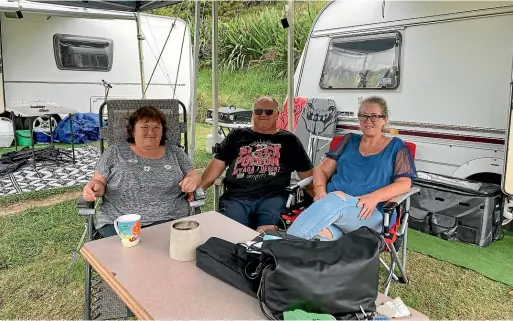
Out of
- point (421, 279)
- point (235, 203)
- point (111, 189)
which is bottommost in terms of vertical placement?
point (421, 279)

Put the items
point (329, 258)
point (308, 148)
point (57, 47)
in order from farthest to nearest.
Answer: point (57, 47) < point (308, 148) < point (329, 258)

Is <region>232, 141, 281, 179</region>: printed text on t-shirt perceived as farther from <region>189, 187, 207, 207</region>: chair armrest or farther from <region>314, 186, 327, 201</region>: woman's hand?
<region>189, 187, 207, 207</region>: chair armrest

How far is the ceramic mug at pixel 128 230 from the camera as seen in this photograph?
1.54m

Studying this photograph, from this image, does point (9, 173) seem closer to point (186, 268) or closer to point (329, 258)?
point (186, 268)

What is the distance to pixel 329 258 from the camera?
1.10m

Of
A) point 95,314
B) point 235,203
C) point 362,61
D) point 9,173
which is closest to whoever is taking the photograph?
point 95,314

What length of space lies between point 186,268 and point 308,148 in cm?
345

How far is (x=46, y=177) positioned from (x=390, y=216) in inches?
170

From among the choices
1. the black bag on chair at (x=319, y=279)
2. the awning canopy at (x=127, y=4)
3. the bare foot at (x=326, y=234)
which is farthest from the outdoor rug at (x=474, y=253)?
the awning canopy at (x=127, y=4)

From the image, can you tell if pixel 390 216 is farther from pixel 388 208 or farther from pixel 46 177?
pixel 46 177

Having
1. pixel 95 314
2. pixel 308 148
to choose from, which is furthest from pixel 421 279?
pixel 308 148

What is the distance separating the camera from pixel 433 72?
141 inches

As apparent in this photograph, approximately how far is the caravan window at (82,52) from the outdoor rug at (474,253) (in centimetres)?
639

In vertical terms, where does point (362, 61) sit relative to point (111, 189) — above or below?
above
